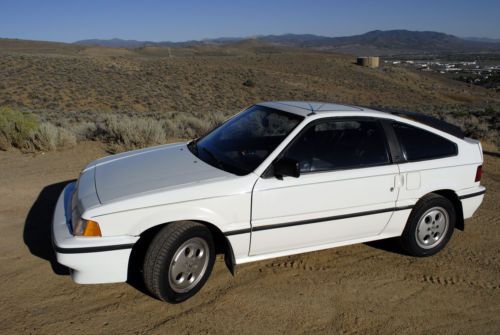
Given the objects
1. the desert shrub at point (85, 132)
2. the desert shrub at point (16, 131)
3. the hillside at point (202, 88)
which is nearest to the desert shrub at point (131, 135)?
the desert shrub at point (85, 132)

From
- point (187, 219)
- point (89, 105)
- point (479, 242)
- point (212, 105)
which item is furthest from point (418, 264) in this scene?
point (212, 105)

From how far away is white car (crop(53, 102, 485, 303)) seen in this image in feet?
11.1

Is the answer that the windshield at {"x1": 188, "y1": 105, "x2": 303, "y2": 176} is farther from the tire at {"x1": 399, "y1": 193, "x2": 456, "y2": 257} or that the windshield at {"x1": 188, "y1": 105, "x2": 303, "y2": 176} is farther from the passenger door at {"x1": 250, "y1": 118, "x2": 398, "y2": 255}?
the tire at {"x1": 399, "y1": 193, "x2": 456, "y2": 257}

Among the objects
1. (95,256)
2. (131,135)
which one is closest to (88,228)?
(95,256)

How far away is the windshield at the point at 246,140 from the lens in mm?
3904

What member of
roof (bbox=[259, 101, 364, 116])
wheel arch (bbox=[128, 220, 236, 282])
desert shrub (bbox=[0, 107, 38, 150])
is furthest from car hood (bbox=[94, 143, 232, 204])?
desert shrub (bbox=[0, 107, 38, 150])

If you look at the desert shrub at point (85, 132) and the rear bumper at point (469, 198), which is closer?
the rear bumper at point (469, 198)

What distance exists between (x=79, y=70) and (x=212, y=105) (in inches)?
536

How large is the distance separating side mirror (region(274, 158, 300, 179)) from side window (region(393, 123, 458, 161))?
134cm

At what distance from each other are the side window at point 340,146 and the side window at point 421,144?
231 millimetres

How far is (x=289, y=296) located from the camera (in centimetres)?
378

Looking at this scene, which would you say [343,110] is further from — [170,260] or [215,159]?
[170,260]

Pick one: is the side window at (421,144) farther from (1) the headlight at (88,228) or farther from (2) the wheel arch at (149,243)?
(1) the headlight at (88,228)

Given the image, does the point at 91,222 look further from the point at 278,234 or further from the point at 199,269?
the point at 278,234
